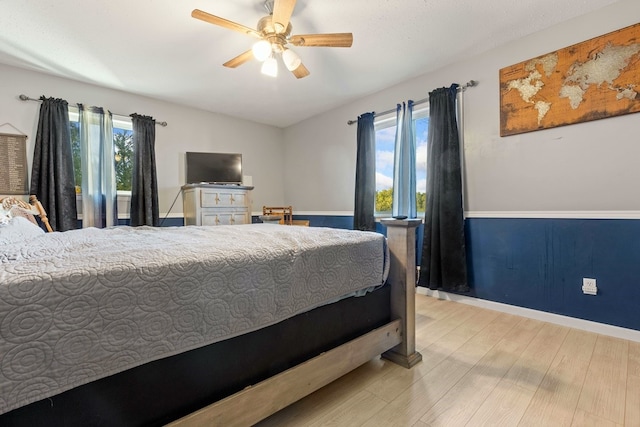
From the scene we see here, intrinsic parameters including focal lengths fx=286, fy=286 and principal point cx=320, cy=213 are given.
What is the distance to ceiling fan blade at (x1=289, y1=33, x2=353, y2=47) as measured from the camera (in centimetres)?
204

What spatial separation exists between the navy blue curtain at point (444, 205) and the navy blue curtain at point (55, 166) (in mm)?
3784

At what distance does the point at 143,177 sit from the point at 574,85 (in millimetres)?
4386

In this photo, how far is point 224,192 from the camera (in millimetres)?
3799

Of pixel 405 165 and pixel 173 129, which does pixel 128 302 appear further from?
pixel 173 129

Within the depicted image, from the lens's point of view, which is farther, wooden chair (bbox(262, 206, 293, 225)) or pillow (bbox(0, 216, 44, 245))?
wooden chair (bbox(262, 206, 293, 225))

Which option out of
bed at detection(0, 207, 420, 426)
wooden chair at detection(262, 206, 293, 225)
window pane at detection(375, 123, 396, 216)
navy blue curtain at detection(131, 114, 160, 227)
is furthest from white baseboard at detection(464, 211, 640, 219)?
navy blue curtain at detection(131, 114, 160, 227)

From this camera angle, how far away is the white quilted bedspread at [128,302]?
0.66 m

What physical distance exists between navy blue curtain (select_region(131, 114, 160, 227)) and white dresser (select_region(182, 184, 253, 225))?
1.27ft

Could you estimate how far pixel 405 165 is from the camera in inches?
128

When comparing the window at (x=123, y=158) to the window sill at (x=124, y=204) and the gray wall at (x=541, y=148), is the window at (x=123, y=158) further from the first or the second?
the gray wall at (x=541, y=148)

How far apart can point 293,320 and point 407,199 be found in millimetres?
2403

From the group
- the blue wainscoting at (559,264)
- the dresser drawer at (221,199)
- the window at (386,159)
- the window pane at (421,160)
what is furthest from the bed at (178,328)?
the dresser drawer at (221,199)

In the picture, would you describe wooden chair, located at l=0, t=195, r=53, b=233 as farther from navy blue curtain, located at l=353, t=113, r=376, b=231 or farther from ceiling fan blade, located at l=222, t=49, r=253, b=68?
navy blue curtain, located at l=353, t=113, r=376, b=231

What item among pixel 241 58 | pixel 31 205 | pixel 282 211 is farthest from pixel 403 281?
pixel 31 205
